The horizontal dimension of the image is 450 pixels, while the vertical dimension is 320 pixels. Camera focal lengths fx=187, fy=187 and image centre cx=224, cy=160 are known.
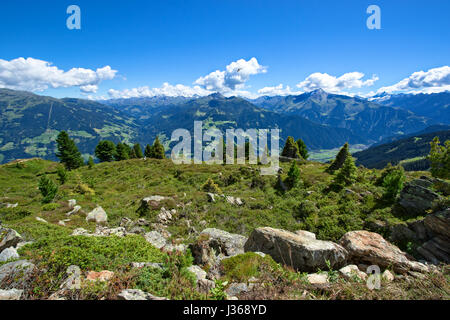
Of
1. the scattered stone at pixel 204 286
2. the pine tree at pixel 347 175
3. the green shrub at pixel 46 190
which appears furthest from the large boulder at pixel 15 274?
the pine tree at pixel 347 175

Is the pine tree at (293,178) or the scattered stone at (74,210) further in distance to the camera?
the pine tree at (293,178)

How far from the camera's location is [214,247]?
10.5 metres

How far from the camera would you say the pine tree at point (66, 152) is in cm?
5200

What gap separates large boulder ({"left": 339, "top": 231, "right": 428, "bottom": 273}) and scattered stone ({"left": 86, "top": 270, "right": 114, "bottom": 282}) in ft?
35.3

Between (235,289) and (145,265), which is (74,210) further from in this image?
(235,289)

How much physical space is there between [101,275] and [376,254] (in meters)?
11.9

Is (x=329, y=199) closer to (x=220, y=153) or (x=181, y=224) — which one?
(x=181, y=224)

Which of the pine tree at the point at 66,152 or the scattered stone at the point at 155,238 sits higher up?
the pine tree at the point at 66,152

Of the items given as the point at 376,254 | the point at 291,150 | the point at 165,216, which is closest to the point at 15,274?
the point at 165,216

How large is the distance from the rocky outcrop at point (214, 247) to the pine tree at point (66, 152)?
58.9 meters

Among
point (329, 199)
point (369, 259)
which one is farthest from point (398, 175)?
point (369, 259)

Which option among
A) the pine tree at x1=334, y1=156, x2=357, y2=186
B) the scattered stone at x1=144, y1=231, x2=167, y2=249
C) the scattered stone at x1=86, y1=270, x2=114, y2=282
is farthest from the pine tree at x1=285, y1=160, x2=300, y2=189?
the scattered stone at x1=86, y1=270, x2=114, y2=282

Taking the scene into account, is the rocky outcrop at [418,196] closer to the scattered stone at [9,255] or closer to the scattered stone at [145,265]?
the scattered stone at [145,265]

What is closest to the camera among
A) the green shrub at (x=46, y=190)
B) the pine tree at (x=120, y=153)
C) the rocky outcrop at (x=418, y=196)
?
the rocky outcrop at (x=418, y=196)
